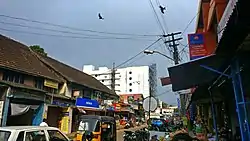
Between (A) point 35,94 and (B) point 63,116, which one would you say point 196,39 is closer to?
(A) point 35,94

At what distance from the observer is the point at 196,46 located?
13641mm

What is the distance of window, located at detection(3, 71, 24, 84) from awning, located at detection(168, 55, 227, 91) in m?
13.5

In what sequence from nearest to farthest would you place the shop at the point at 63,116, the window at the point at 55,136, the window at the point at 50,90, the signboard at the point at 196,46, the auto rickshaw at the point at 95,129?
1. the window at the point at 55,136
2. the auto rickshaw at the point at 95,129
3. the signboard at the point at 196,46
4. the window at the point at 50,90
5. the shop at the point at 63,116

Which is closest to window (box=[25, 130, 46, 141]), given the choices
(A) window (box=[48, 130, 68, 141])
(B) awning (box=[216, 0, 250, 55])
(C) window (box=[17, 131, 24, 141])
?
(C) window (box=[17, 131, 24, 141])

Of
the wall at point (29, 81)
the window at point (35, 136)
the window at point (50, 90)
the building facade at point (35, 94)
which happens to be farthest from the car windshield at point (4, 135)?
the window at point (50, 90)

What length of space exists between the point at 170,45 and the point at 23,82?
13065 mm

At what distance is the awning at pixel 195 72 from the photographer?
5.59 meters

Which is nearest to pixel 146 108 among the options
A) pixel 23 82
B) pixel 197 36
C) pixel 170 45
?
pixel 197 36

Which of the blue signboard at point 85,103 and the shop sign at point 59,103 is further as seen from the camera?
the blue signboard at point 85,103

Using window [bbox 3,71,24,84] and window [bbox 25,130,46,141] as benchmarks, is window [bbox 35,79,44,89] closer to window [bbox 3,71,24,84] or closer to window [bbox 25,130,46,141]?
window [bbox 3,71,24,84]

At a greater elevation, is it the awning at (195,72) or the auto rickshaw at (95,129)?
the awning at (195,72)

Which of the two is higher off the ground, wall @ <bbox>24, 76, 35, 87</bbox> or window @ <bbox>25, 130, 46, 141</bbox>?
wall @ <bbox>24, 76, 35, 87</bbox>

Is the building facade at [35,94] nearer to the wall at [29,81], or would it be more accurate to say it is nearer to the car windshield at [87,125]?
the wall at [29,81]

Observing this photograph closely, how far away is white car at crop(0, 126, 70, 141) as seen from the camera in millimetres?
5941
